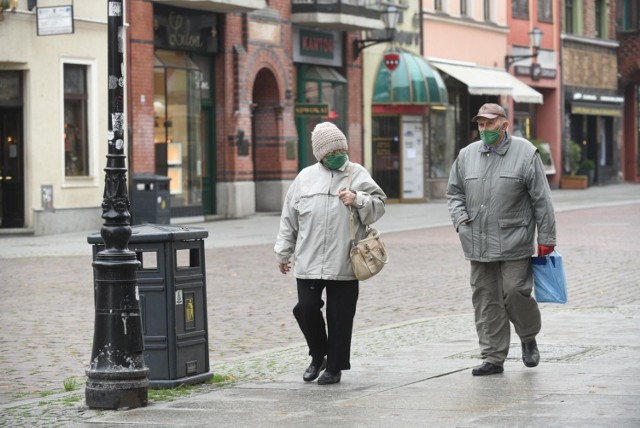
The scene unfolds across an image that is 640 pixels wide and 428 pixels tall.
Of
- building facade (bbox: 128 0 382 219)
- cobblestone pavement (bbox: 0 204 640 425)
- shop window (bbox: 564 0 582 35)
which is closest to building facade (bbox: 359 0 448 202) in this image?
building facade (bbox: 128 0 382 219)

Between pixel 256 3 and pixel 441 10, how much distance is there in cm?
1231

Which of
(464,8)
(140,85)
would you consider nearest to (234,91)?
(140,85)

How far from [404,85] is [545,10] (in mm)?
12679

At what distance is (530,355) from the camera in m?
10.2

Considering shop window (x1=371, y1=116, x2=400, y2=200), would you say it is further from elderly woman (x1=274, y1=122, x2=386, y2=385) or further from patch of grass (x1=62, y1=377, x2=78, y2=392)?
elderly woman (x1=274, y1=122, x2=386, y2=385)

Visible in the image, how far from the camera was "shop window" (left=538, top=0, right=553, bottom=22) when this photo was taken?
5081 cm

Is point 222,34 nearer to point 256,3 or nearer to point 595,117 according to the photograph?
point 256,3

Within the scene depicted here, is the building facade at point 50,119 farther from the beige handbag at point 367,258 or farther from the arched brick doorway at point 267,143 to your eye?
the beige handbag at point 367,258

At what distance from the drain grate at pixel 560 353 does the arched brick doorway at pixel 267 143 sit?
2397cm

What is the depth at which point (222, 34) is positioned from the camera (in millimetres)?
33312

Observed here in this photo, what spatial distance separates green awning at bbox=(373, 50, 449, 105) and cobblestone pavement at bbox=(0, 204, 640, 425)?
14.3m

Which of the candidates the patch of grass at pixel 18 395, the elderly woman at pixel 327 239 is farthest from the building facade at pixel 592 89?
the patch of grass at pixel 18 395

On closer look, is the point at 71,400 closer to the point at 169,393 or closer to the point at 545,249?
the point at 169,393

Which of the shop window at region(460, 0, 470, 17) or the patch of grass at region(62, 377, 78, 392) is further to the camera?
the shop window at region(460, 0, 470, 17)
